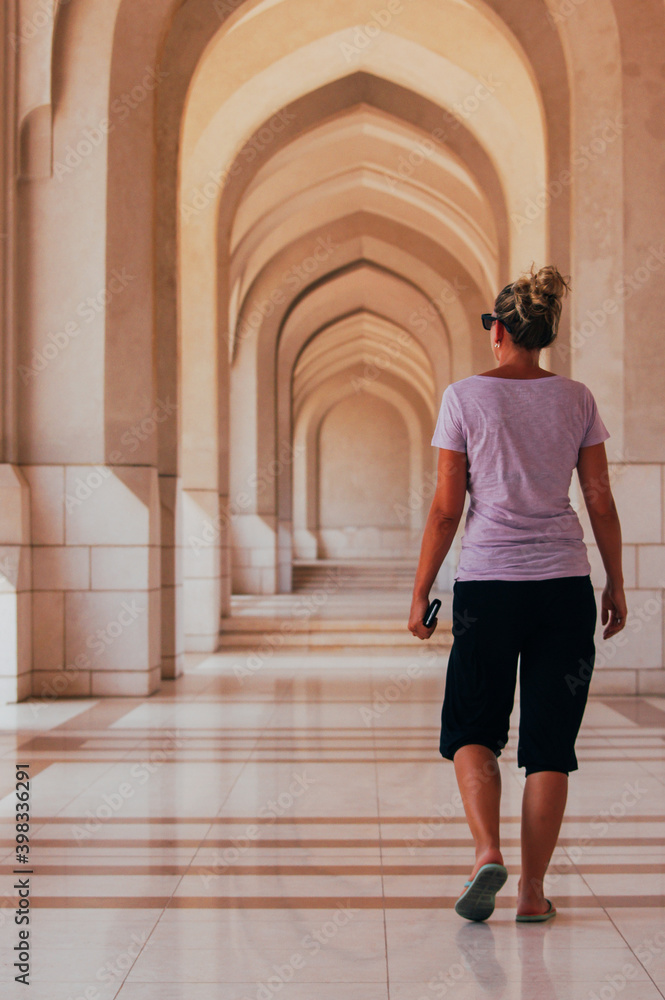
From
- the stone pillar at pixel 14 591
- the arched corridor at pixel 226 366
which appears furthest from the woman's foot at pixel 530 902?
the stone pillar at pixel 14 591

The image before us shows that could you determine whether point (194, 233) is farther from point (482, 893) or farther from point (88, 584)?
point (482, 893)

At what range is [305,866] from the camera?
10.5ft

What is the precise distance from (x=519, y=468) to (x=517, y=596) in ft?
1.05

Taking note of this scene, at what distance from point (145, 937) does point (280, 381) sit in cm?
1674

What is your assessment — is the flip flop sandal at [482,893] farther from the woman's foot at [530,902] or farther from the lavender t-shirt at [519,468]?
the lavender t-shirt at [519,468]

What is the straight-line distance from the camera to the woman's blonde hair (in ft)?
8.94

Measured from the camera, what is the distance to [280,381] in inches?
748

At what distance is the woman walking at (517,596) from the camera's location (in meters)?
2.62

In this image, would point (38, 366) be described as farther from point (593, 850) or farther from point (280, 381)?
point (280, 381)

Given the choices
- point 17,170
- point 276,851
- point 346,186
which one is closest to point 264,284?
point 346,186

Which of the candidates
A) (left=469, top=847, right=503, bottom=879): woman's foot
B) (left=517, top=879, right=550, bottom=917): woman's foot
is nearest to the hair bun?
(left=469, top=847, right=503, bottom=879): woman's foot

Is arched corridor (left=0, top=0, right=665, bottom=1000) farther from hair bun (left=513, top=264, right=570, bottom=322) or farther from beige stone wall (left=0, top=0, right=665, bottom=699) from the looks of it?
hair bun (left=513, top=264, right=570, bottom=322)

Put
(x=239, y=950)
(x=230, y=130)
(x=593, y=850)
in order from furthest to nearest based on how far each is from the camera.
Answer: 1. (x=230, y=130)
2. (x=593, y=850)
3. (x=239, y=950)

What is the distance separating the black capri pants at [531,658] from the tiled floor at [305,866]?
475 mm
